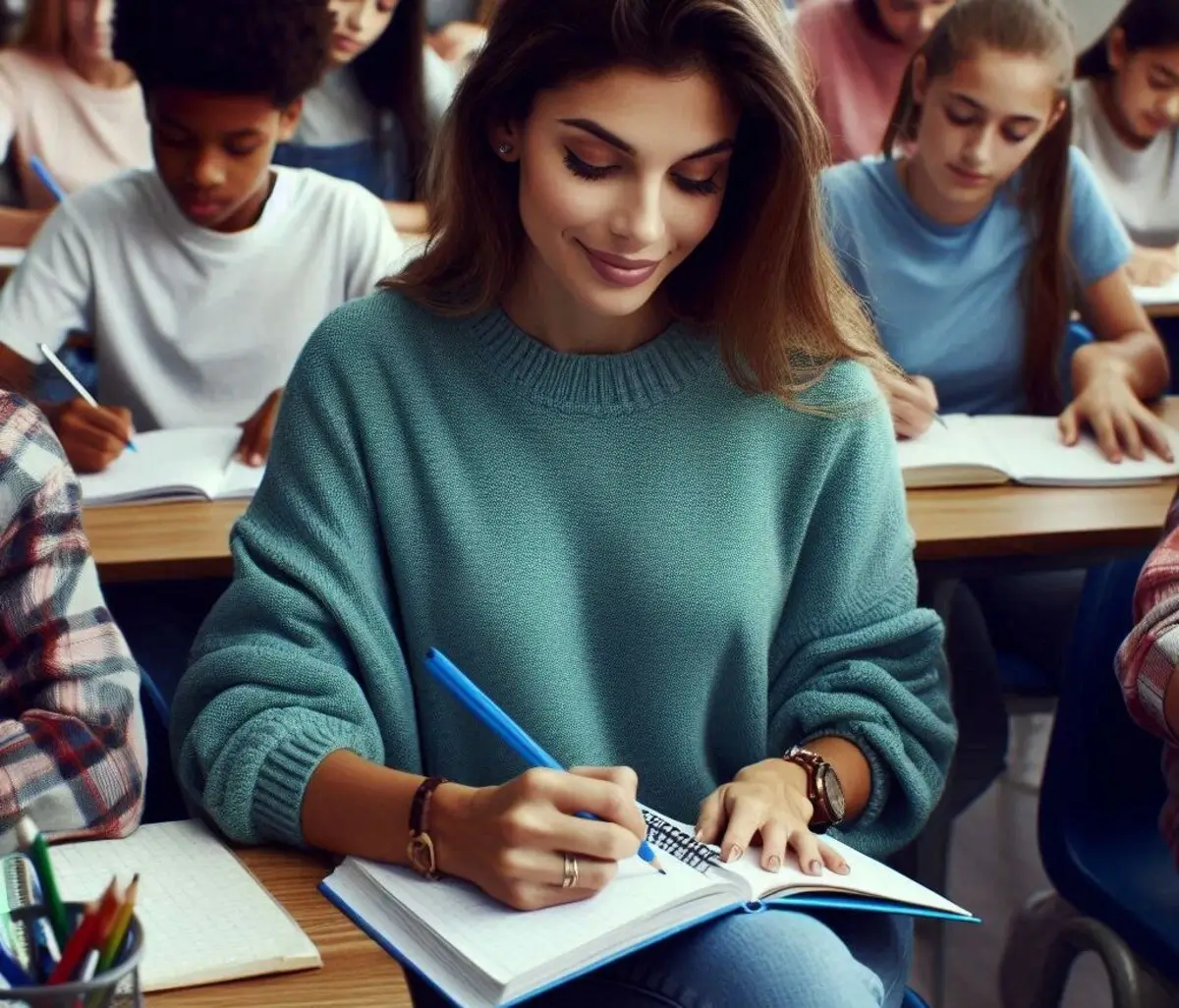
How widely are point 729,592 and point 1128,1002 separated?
21.6 inches

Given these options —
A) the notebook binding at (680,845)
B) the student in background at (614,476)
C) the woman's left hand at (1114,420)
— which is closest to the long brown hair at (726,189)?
the student in background at (614,476)

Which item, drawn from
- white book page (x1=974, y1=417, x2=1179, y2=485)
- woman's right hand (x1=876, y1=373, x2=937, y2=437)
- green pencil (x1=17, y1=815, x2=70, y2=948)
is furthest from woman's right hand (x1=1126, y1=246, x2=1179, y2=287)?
green pencil (x1=17, y1=815, x2=70, y2=948)

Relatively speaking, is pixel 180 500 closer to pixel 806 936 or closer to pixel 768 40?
pixel 768 40

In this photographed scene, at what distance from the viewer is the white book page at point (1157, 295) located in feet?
8.61

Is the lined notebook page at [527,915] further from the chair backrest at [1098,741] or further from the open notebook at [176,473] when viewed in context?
the open notebook at [176,473]

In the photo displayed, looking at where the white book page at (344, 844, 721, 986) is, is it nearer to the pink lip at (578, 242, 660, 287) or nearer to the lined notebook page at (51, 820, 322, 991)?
the lined notebook page at (51, 820, 322, 991)

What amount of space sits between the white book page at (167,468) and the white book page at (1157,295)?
1443 mm

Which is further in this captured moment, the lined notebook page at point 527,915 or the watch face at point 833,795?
the watch face at point 833,795

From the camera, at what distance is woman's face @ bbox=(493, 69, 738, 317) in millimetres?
1174

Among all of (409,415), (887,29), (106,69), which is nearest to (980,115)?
(887,29)

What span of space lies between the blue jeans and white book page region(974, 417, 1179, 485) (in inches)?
46.5

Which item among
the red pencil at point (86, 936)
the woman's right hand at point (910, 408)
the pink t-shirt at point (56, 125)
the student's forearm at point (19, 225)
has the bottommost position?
the woman's right hand at point (910, 408)

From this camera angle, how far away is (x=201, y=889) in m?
0.98

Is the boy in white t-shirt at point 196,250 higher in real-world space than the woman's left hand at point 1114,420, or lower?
higher
